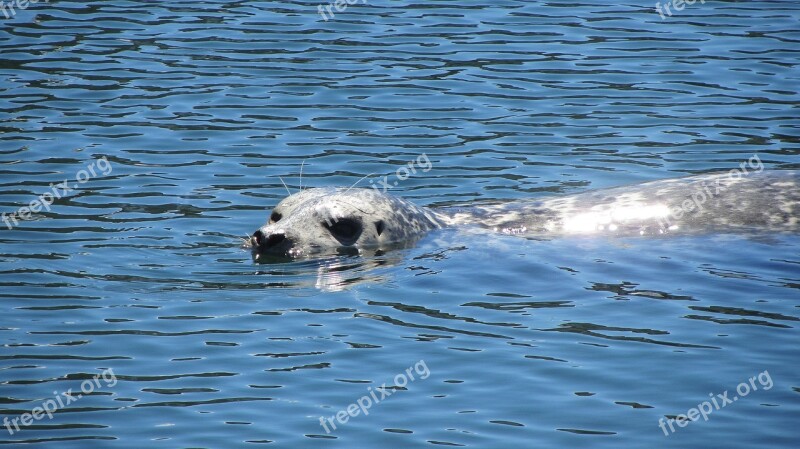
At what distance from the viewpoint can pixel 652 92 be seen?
1625 cm

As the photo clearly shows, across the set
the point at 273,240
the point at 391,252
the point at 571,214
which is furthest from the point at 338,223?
the point at 571,214

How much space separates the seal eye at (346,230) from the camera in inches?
459

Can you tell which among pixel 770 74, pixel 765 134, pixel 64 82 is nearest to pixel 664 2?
pixel 770 74

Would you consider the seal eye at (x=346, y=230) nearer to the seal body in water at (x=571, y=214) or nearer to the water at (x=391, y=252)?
the seal body in water at (x=571, y=214)

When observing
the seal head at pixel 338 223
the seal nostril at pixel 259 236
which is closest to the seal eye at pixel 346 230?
the seal head at pixel 338 223

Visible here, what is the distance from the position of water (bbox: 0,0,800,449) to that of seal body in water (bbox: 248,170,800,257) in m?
0.30

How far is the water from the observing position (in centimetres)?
777

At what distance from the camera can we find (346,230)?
38.4 feet

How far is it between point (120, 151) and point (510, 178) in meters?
4.01

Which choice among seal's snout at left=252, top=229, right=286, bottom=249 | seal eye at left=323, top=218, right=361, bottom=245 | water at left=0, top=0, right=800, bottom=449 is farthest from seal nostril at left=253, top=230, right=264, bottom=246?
seal eye at left=323, top=218, right=361, bottom=245

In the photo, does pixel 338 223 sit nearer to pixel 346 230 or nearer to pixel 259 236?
pixel 346 230

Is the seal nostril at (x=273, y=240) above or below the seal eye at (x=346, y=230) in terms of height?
above

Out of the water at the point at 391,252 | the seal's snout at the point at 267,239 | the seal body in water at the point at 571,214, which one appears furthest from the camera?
the seal body in water at the point at 571,214

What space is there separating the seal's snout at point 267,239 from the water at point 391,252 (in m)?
0.29
